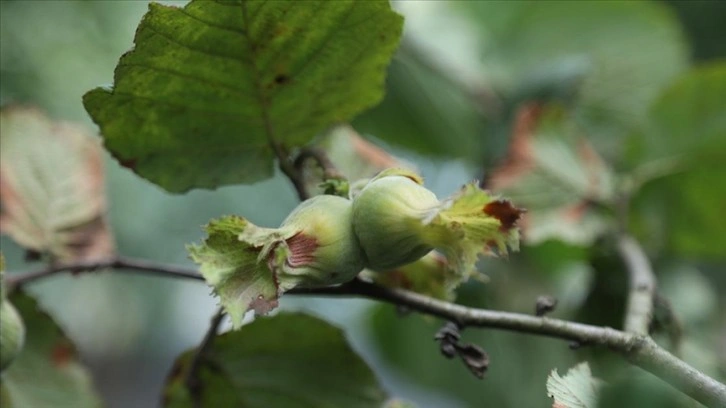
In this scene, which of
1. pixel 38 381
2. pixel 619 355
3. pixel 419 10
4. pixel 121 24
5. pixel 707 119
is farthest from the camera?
pixel 121 24

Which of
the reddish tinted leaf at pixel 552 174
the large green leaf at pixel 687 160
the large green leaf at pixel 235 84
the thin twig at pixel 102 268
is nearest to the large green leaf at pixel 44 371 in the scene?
the thin twig at pixel 102 268

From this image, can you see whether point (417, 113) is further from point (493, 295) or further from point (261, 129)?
point (261, 129)

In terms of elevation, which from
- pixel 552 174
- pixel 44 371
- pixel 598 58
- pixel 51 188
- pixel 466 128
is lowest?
pixel 44 371

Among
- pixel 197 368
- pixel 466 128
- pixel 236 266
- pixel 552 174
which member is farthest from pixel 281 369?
pixel 466 128

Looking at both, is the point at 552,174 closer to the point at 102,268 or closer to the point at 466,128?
the point at 466,128

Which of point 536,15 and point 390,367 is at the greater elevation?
point 536,15

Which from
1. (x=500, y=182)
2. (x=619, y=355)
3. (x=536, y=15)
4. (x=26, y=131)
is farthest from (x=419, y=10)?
(x=619, y=355)

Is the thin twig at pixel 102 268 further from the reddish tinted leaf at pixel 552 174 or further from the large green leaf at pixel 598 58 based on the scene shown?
the large green leaf at pixel 598 58
